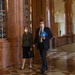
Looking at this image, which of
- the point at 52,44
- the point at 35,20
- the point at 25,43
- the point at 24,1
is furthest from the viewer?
the point at 52,44

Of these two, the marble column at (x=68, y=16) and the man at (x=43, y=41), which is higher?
the marble column at (x=68, y=16)

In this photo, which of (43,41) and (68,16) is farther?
(68,16)

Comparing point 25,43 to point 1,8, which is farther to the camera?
point 1,8

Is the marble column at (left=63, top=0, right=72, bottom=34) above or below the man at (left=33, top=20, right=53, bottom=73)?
above

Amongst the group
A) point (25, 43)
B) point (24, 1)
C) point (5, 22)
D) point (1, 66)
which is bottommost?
point (1, 66)

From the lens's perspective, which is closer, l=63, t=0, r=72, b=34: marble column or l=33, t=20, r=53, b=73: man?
l=33, t=20, r=53, b=73: man

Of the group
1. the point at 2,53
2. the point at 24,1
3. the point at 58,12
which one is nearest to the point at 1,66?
the point at 2,53

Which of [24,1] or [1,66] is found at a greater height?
[24,1]

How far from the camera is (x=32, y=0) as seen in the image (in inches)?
420

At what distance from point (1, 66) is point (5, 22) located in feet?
5.35

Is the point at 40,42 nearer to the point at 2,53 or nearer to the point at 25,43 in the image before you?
the point at 25,43

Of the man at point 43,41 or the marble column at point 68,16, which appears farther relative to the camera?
the marble column at point 68,16

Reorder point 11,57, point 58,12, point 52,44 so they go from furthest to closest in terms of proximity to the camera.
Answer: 1. point 58,12
2. point 52,44
3. point 11,57

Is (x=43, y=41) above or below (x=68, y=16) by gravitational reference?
below
